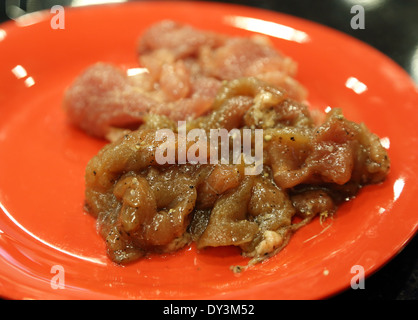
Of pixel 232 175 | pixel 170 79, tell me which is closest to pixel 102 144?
pixel 170 79

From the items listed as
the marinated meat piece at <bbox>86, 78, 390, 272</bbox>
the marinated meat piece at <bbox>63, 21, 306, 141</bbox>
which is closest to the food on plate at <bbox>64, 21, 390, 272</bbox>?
the marinated meat piece at <bbox>86, 78, 390, 272</bbox>

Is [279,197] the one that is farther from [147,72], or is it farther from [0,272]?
[147,72]

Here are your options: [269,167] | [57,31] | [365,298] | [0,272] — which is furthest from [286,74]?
[0,272]

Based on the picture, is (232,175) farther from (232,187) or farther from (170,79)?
(170,79)

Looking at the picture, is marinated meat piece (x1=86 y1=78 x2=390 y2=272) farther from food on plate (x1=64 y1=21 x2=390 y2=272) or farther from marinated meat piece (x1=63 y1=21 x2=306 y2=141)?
marinated meat piece (x1=63 y1=21 x2=306 y2=141)
